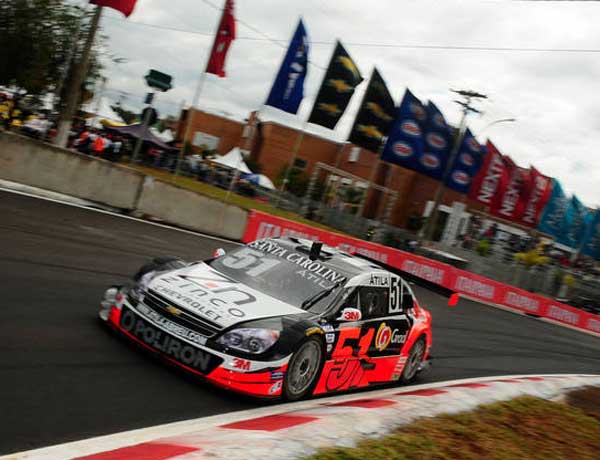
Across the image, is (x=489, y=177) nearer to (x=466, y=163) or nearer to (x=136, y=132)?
(x=466, y=163)

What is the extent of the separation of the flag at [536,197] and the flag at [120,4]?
2341 centimetres

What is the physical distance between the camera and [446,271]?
26.0m

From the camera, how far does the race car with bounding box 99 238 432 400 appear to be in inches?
261

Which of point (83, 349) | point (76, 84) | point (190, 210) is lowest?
point (83, 349)

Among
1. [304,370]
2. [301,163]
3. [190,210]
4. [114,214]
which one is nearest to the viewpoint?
[304,370]

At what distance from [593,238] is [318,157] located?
31252mm

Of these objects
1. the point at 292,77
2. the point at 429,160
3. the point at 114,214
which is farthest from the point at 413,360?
the point at 429,160

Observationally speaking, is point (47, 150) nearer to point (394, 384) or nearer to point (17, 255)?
point (17, 255)

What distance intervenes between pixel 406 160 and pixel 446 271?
6995mm

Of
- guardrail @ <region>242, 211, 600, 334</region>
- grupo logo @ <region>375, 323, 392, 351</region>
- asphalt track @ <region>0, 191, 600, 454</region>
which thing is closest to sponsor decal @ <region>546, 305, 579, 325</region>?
guardrail @ <region>242, 211, 600, 334</region>

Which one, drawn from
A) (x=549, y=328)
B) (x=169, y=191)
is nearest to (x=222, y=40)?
(x=169, y=191)

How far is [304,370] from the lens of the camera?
7172mm

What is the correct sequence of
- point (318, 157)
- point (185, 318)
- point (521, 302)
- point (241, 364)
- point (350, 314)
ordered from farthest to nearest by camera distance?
1. point (318, 157)
2. point (521, 302)
3. point (350, 314)
4. point (185, 318)
5. point (241, 364)

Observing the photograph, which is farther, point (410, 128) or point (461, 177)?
point (461, 177)
